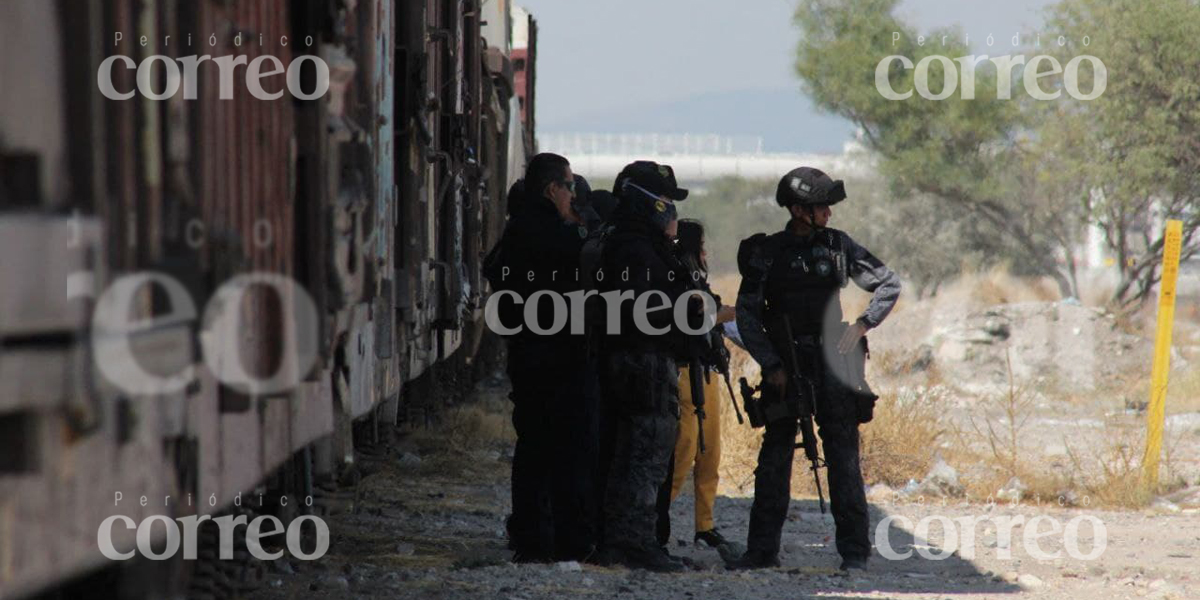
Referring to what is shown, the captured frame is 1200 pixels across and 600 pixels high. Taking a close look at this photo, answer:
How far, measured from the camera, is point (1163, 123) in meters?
28.4

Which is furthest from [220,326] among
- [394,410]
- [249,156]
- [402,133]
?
[394,410]

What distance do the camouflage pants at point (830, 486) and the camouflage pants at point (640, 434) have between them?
53cm

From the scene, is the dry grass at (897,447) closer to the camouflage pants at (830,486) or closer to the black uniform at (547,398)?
the camouflage pants at (830,486)

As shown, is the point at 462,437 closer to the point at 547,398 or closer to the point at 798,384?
→ the point at 547,398

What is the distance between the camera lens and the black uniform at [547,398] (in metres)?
7.30

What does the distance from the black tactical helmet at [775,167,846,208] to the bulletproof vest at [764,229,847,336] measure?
16 centimetres

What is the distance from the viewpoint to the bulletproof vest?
24.6 feet

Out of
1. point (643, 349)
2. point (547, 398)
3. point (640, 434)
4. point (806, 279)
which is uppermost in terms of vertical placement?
point (806, 279)

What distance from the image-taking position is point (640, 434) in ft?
23.6

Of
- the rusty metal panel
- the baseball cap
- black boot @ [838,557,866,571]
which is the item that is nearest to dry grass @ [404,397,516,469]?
black boot @ [838,557,866,571]

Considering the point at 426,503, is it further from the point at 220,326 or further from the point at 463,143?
the point at 220,326

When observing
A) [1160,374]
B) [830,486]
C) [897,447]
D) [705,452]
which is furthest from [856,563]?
[897,447]

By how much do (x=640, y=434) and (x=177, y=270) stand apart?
4.21 metres

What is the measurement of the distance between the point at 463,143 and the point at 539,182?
206 centimetres
